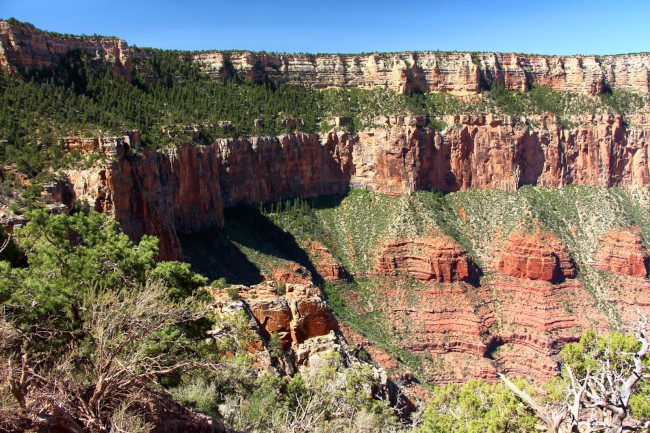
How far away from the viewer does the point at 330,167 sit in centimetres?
9188

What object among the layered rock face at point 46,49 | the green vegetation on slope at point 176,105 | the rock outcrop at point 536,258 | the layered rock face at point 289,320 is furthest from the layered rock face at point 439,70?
the layered rock face at point 289,320

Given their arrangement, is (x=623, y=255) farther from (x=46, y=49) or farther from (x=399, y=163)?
(x=46, y=49)

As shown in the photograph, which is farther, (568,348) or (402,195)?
(402,195)

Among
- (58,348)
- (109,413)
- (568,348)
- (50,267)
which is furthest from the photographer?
(568,348)

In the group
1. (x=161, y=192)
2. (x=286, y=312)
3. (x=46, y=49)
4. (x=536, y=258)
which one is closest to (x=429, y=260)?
(x=536, y=258)

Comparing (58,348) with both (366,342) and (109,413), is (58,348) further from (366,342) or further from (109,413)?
(366,342)

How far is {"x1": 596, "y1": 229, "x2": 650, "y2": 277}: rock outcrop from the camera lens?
8538cm

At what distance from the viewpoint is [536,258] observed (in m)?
81.5

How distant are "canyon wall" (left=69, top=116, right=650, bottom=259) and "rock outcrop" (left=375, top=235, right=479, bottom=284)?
12.2 metres

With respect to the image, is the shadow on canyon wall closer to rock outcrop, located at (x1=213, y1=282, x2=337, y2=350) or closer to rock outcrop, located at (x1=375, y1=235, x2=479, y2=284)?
rock outcrop, located at (x1=375, y1=235, x2=479, y2=284)

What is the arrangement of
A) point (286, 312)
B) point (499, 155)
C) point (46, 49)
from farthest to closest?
point (499, 155) → point (46, 49) → point (286, 312)

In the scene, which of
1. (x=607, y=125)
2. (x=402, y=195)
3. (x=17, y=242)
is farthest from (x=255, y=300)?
(x=607, y=125)

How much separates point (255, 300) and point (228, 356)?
6.28 metres

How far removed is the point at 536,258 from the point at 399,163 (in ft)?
81.7
